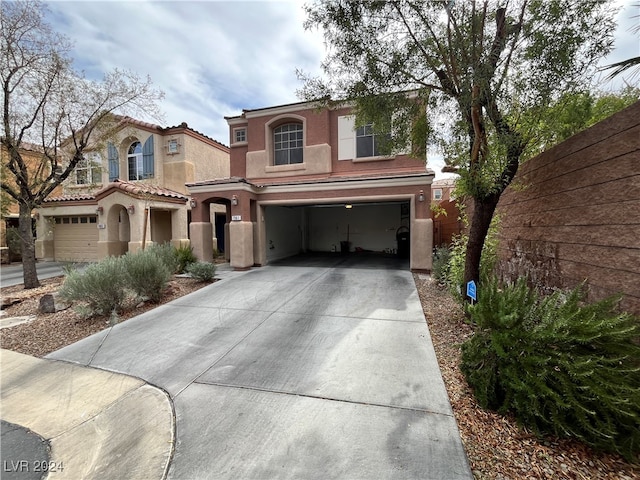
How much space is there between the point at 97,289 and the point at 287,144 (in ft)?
32.2

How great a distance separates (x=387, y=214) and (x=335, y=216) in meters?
3.20

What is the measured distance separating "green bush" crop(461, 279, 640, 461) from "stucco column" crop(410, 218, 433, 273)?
6.73 meters

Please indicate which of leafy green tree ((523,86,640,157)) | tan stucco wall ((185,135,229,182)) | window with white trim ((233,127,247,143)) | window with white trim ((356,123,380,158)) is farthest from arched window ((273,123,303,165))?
leafy green tree ((523,86,640,157))

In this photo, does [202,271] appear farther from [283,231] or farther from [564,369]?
[564,369]

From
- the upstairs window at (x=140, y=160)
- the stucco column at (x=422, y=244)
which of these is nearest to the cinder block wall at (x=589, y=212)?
the stucco column at (x=422, y=244)

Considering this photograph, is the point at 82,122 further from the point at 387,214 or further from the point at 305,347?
the point at 387,214

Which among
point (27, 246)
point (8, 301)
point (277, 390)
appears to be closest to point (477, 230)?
point (277, 390)

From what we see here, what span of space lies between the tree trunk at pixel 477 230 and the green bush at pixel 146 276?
711 cm

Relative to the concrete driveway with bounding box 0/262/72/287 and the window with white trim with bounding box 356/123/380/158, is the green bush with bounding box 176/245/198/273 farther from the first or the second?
the window with white trim with bounding box 356/123/380/158

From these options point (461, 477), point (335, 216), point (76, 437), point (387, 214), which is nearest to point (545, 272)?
point (461, 477)

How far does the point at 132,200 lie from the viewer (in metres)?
12.4

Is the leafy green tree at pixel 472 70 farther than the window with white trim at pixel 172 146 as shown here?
No

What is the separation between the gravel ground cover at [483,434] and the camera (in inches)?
85.7

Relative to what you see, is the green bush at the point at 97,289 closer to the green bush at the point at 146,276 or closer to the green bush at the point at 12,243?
the green bush at the point at 146,276
